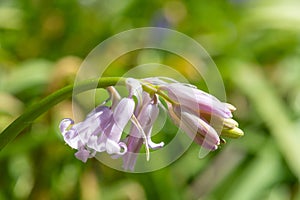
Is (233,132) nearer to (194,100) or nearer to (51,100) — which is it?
(194,100)

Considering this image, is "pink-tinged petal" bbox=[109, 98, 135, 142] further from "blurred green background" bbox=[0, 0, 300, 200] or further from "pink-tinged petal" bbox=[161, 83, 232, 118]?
"blurred green background" bbox=[0, 0, 300, 200]

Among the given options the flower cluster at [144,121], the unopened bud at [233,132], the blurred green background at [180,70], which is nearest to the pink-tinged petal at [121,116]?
the flower cluster at [144,121]

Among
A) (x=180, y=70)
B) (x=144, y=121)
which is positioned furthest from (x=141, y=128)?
(x=180, y=70)

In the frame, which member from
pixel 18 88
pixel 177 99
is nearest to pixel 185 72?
pixel 18 88

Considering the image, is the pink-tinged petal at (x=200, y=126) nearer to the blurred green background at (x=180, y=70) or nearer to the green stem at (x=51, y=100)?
the green stem at (x=51, y=100)

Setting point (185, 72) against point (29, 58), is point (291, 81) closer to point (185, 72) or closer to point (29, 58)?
point (185, 72)

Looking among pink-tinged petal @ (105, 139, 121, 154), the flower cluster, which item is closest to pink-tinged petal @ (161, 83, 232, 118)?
the flower cluster
